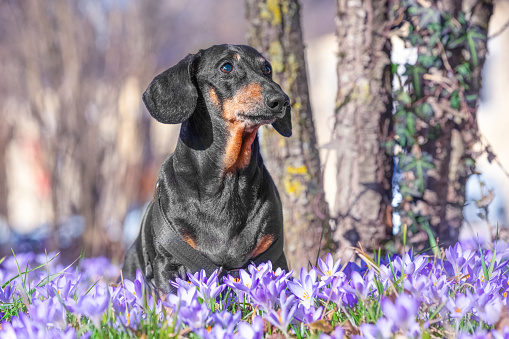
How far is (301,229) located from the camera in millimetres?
3301

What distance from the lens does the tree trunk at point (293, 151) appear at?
Answer: 331 cm

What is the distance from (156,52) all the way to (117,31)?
0.54 m

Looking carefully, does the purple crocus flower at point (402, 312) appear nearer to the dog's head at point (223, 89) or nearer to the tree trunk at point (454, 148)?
the dog's head at point (223, 89)

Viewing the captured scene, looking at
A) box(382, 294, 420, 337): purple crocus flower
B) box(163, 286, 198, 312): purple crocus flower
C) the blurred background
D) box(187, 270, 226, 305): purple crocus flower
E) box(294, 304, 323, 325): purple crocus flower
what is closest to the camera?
box(382, 294, 420, 337): purple crocus flower

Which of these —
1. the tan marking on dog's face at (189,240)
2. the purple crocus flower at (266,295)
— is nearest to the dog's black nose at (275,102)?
the tan marking on dog's face at (189,240)

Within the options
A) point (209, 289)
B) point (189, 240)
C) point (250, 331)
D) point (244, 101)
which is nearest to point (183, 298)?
point (209, 289)

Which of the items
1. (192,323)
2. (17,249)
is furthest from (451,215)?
(17,249)

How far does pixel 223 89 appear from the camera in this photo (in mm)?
2631

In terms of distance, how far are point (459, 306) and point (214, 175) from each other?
1284 mm

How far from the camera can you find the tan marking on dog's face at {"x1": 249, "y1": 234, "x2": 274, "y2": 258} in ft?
8.16

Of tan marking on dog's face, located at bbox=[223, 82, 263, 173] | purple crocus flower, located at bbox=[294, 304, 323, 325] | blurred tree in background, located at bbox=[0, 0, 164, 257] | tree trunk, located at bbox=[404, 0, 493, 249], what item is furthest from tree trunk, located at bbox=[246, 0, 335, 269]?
blurred tree in background, located at bbox=[0, 0, 164, 257]

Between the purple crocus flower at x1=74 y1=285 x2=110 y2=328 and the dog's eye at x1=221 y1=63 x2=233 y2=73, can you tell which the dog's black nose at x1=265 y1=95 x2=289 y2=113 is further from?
the purple crocus flower at x1=74 y1=285 x2=110 y2=328

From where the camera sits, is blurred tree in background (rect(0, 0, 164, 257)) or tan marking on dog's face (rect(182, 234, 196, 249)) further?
blurred tree in background (rect(0, 0, 164, 257))

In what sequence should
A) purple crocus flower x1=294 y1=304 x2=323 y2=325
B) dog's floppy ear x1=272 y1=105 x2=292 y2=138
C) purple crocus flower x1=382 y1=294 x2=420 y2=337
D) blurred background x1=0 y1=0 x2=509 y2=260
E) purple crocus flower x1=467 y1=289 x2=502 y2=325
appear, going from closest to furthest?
purple crocus flower x1=382 y1=294 x2=420 y2=337
purple crocus flower x1=467 y1=289 x2=502 y2=325
purple crocus flower x1=294 y1=304 x2=323 y2=325
dog's floppy ear x1=272 y1=105 x2=292 y2=138
blurred background x1=0 y1=0 x2=509 y2=260
